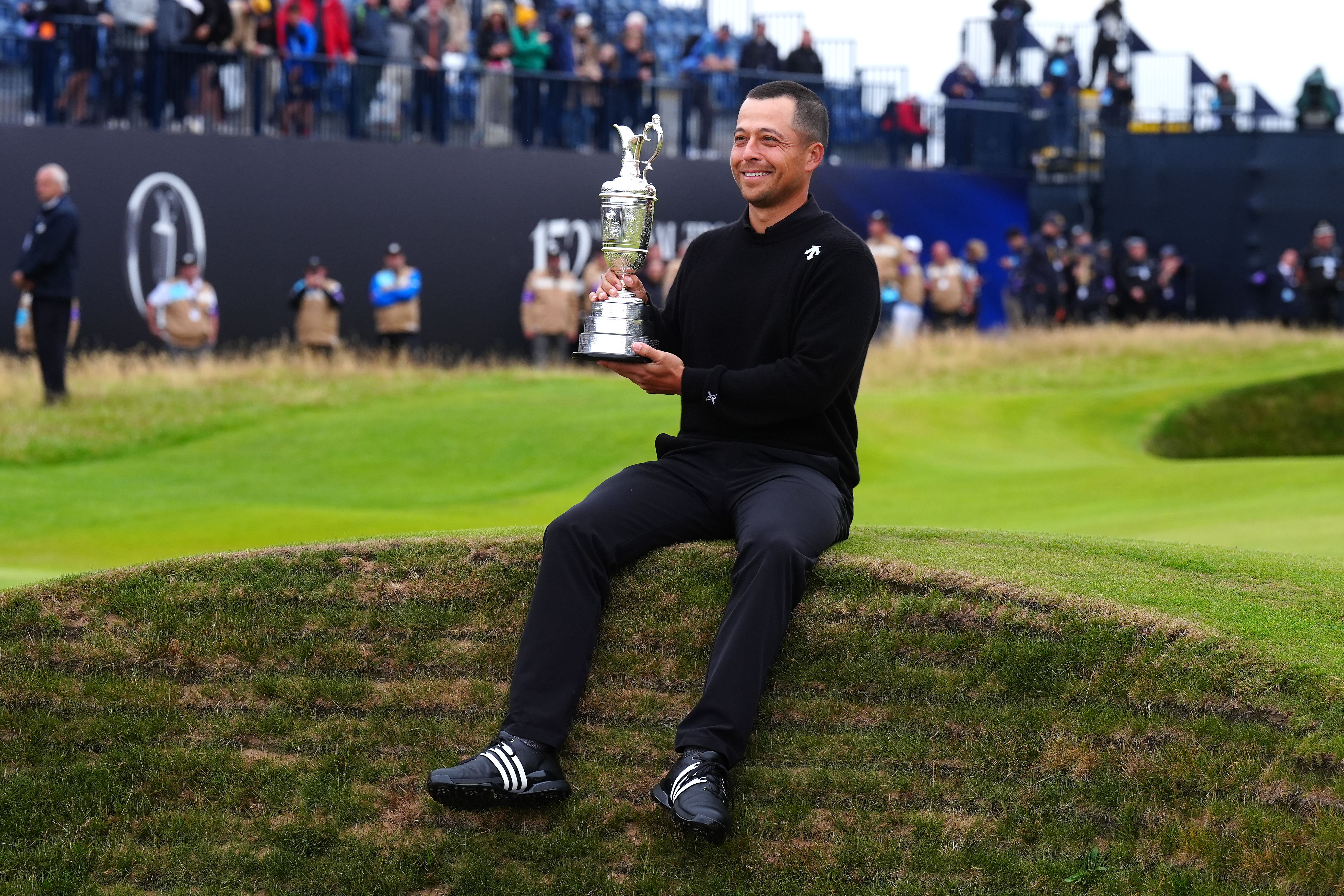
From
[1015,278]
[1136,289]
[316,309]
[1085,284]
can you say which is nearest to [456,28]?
[316,309]

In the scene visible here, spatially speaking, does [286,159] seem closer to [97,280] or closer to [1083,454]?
[97,280]

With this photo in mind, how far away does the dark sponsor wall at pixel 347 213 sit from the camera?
20.4 m

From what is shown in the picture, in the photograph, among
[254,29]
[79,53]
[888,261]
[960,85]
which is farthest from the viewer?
[960,85]

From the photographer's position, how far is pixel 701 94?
79.3 ft

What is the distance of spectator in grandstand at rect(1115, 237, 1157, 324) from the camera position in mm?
26609

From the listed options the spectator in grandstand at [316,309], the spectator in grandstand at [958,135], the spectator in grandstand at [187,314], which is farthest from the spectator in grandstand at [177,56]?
the spectator in grandstand at [958,135]

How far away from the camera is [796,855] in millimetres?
4523

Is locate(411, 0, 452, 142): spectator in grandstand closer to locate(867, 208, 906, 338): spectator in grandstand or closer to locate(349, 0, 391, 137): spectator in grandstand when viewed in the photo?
locate(349, 0, 391, 137): spectator in grandstand

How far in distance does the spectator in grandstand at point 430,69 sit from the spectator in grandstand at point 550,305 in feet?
9.46

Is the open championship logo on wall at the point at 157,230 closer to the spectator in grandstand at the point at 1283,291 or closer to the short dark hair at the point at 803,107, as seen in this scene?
the short dark hair at the point at 803,107

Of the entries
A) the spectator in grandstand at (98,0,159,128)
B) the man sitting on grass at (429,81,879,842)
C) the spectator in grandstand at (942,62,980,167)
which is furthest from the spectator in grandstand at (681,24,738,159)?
the man sitting on grass at (429,81,879,842)

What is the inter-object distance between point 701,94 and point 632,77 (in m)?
1.55

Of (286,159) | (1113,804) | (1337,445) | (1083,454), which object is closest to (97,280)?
→ (286,159)

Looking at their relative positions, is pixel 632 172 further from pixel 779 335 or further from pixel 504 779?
pixel 504 779
